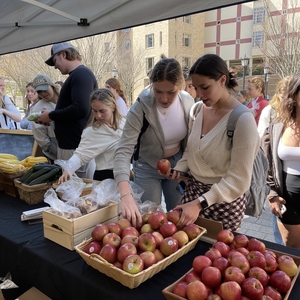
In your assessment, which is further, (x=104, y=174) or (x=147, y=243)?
(x=104, y=174)

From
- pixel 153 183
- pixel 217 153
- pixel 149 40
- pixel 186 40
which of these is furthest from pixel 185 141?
pixel 186 40

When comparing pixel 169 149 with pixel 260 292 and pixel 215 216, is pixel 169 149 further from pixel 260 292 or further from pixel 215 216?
pixel 260 292

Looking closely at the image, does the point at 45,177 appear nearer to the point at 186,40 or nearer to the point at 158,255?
the point at 158,255

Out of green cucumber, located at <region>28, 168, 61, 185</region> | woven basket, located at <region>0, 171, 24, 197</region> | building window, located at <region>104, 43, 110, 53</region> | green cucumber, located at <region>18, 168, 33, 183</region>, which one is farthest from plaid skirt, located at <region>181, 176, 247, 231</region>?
building window, located at <region>104, 43, 110, 53</region>

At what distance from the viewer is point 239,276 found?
1.10 metres

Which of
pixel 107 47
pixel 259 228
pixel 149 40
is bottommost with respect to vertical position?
pixel 259 228

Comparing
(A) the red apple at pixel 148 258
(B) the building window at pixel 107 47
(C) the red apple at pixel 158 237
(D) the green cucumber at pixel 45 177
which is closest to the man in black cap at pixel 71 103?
(D) the green cucumber at pixel 45 177

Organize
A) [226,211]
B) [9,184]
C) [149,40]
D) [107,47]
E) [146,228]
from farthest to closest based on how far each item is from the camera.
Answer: [149,40] → [107,47] → [9,184] → [226,211] → [146,228]

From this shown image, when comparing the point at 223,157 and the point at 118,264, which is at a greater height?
the point at 223,157

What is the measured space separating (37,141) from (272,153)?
A: 8.40 feet

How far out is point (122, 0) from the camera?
7.35 feet

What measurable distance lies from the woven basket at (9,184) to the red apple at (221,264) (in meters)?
1.80

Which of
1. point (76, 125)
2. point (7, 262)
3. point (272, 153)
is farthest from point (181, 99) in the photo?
Result: point (7, 262)

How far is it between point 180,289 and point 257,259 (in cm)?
36
